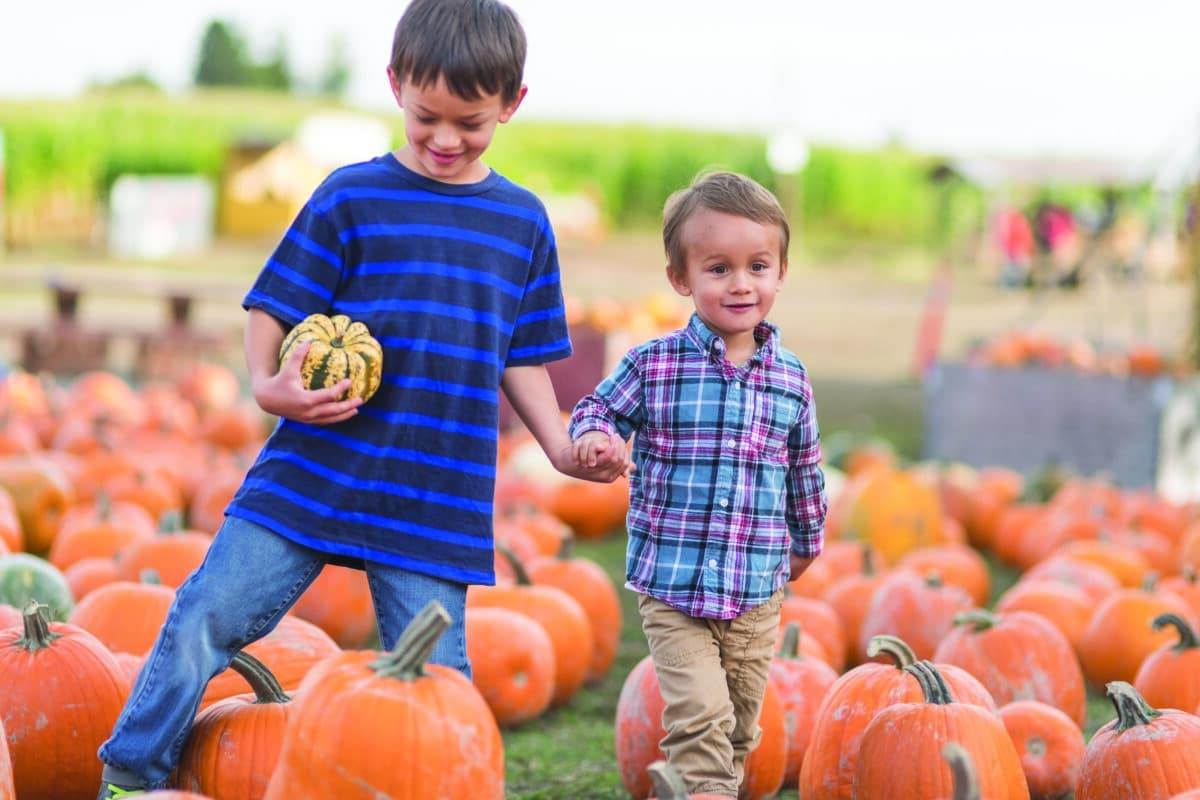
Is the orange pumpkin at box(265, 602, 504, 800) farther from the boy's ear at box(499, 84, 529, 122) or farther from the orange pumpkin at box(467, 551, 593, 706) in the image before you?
the orange pumpkin at box(467, 551, 593, 706)

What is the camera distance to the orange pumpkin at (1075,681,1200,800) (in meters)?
3.32

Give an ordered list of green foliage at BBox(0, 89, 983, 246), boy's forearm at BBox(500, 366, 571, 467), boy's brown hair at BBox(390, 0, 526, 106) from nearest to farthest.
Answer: boy's brown hair at BBox(390, 0, 526, 106)
boy's forearm at BBox(500, 366, 571, 467)
green foliage at BBox(0, 89, 983, 246)

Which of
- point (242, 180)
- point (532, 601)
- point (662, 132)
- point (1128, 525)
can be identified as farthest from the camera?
point (662, 132)

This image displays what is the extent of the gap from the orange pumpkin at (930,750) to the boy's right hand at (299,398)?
4.50 ft

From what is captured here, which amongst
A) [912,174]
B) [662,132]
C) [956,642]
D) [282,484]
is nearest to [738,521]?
[282,484]

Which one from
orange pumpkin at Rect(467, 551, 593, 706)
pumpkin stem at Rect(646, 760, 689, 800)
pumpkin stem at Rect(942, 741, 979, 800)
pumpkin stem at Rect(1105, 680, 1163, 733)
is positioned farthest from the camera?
orange pumpkin at Rect(467, 551, 593, 706)

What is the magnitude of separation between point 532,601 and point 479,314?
2.12m

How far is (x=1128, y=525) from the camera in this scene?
7348 mm

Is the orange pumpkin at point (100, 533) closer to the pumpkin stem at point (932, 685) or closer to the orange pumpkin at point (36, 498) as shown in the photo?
the orange pumpkin at point (36, 498)

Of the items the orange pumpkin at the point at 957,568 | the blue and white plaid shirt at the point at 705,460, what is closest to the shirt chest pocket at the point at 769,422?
the blue and white plaid shirt at the point at 705,460

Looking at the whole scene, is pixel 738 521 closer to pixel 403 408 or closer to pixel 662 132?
pixel 403 408

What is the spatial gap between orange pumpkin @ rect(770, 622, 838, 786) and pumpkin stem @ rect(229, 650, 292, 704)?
1427 mm

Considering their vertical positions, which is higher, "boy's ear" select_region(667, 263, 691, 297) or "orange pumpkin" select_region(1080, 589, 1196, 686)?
"boy's ear" select_region(667, 263, 691, 297)

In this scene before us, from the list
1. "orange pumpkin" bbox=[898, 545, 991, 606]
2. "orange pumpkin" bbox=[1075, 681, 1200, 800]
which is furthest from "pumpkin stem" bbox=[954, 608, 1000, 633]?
"orange pumpkin" bbox=[898, 545, 991, 606]
